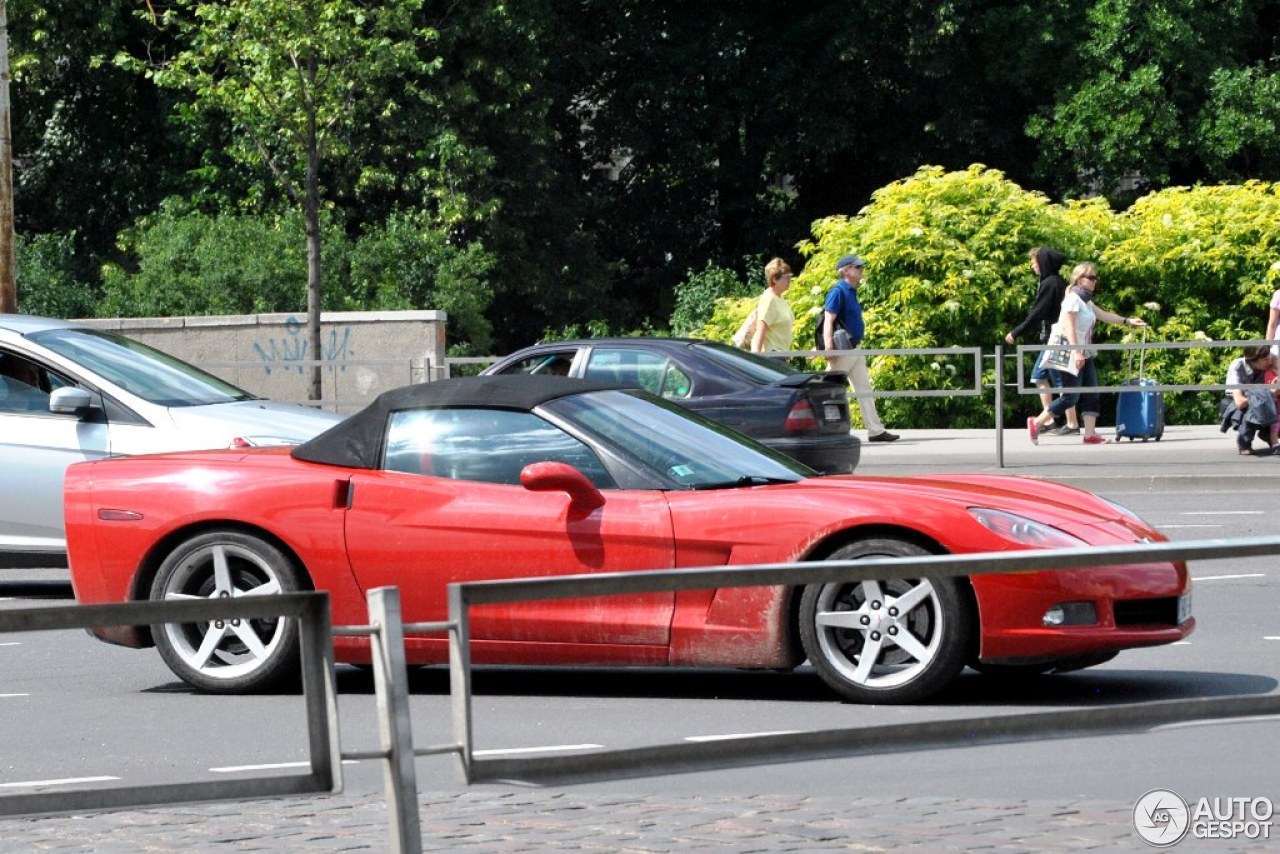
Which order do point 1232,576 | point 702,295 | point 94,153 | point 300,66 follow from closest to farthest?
point 1232,576, point 300,66, point 702,295, point 94,153

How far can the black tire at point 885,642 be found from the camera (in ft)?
20.5

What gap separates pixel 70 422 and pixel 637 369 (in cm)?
564

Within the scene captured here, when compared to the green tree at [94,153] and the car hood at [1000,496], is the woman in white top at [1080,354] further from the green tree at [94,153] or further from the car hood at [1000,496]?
the green tree at [94,153]

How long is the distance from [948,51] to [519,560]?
31.8 m

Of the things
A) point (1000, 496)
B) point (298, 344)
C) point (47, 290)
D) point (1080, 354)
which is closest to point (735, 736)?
point (1000, 496)

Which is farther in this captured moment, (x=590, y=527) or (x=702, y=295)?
(x=702, y=295)

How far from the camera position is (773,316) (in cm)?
1994

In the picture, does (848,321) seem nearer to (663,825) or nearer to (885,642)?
(885,642)

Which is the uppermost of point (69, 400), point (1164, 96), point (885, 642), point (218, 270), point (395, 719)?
point (1164, 96)

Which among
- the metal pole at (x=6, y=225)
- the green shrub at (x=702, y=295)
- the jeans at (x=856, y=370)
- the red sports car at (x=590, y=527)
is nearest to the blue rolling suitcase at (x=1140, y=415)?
the jeans at (x=856, y=370)

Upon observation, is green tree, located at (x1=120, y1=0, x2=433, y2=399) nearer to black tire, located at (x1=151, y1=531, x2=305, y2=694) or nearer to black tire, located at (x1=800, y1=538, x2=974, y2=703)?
black tire, located at (x1=151, y1=531, x2=305, y2=694)

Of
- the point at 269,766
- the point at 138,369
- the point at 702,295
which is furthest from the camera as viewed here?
the point at 702,295

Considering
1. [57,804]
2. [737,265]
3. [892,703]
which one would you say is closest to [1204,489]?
[892,703]

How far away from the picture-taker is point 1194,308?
25000 millimetres
